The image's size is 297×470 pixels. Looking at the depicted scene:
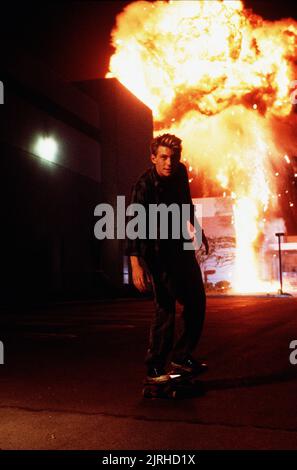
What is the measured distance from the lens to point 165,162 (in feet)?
12.9

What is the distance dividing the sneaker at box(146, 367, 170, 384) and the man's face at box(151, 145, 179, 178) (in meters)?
1.39

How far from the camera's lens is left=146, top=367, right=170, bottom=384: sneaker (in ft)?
12.2

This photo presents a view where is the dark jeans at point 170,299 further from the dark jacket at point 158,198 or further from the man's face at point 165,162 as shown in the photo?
the man's face at point 165,162

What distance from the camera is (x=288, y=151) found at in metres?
55.2

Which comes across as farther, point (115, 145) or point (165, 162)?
point (115, 145)

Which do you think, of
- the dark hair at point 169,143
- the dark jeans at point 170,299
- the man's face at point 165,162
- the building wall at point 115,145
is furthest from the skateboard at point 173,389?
A: the building wall at point 115,145

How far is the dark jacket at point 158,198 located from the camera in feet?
12.5

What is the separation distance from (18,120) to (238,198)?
31758mm

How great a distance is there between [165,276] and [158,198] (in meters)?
0.57

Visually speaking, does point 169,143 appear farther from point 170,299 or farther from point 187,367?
point 187,367

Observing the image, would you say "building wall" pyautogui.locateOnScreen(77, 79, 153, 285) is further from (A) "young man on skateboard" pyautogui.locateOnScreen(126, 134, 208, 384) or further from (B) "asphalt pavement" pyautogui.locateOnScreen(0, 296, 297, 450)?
(A) "young man on skateboard" pyautogui.locateOnScreen(126, 134, 208, 384)

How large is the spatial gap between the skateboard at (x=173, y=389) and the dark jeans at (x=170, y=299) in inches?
6.2

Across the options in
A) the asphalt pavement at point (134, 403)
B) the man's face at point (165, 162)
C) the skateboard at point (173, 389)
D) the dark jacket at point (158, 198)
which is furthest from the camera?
the man's face at point (165, 162)

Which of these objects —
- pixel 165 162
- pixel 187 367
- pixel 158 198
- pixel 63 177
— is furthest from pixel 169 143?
pixel 63 177
